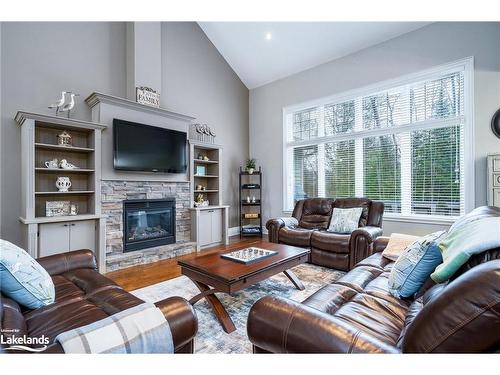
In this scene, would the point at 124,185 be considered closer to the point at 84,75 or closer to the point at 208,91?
the point at 84,75

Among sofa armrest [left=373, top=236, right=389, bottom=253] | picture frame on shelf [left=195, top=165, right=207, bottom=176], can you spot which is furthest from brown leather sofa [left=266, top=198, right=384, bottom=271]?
picture frame on shelf [left=195, top=165, right=207, bottom=176]

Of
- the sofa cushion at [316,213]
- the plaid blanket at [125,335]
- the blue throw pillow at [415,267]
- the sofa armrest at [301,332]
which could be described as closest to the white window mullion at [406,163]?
the sofa cushion at [316,213]

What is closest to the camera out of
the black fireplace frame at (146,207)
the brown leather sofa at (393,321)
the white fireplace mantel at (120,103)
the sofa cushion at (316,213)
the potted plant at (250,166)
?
the brown leather sofa at (393,321)

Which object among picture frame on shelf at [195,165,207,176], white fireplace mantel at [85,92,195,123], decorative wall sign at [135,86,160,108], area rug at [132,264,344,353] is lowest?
area rug at [132,264,344,353]

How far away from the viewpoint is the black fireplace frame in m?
3.64

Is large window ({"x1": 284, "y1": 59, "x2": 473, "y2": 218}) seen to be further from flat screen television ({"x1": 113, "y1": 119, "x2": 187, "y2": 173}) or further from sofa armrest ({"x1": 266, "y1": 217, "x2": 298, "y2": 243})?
flat screen television ({"x1": 113, "y1": 119, "x2": 187, "y2": 173})

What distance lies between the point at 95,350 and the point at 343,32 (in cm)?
498

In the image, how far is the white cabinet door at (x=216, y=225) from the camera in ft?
15.4

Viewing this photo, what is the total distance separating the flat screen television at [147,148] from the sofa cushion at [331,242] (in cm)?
249

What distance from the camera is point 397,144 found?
13.2 feet

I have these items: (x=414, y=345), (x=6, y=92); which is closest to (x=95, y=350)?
(x=414, y=345)
